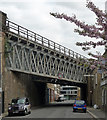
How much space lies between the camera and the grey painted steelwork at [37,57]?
32.2 metres

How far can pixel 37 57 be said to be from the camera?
37344 mm

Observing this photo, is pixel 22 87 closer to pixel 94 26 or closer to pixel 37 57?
pixel 37 57

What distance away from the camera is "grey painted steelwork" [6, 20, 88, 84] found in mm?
32250

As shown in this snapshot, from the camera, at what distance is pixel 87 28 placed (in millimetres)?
9359

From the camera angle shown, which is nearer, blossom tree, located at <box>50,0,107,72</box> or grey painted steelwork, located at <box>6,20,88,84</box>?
blossom tree, located at <box>50,0,107,72</box>

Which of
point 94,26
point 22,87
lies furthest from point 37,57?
point 94,26

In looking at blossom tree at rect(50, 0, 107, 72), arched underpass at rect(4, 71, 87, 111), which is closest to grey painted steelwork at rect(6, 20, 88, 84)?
arched underpass at rect(4, 71, 87, 111)

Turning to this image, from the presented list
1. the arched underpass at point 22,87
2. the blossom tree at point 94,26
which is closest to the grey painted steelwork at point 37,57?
the arched underpass at point 22,87

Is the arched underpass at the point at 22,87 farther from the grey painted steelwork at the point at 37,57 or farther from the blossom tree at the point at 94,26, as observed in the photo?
the blossom tree at the point at 94,26

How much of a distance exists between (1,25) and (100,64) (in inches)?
857

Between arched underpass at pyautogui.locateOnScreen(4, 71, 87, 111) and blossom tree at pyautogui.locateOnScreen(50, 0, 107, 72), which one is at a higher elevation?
blossom tree at pyautogui.locateOnScreen(50, 0, 107, 72)

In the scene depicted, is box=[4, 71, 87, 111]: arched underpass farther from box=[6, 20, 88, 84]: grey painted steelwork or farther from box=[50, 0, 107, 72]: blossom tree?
box=[50, 0, 107, 72]: blossom tree

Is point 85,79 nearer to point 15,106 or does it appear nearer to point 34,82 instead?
point 34,82

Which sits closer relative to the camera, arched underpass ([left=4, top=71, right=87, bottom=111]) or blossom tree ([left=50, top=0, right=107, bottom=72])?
blossom tree ([left=50, top=0, right=107, bottom=72])
